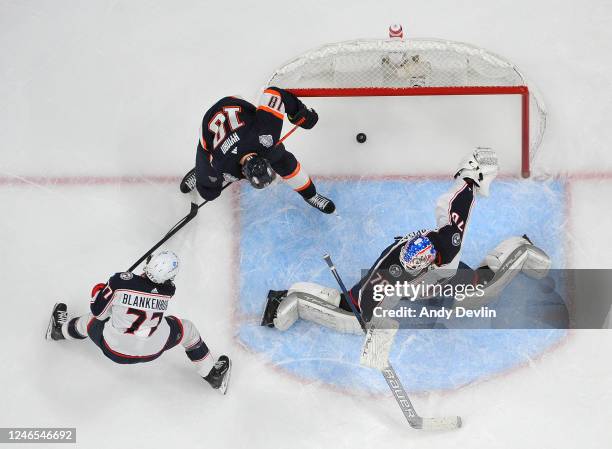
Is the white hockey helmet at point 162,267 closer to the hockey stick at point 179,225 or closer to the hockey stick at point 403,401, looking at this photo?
the hockey stick at point 179,225

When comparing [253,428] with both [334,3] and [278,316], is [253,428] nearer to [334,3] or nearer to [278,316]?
[278,316]

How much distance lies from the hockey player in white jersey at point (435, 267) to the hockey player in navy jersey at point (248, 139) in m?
0.65

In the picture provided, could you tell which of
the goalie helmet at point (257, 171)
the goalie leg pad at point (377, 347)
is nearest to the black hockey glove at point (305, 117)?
the goalie helmet at point (257, 171)

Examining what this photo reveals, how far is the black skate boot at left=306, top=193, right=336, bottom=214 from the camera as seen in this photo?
14.4ft

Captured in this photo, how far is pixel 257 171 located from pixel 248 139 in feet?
0.60

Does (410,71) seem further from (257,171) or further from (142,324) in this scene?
(142,324)

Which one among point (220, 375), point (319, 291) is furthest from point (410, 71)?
point (220, 375)

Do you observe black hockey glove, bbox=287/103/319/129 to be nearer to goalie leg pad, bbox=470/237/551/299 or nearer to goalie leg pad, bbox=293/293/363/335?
goalie leg pad, bbox=293/293/363/335

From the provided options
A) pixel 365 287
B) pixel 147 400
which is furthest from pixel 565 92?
pixel 147 400

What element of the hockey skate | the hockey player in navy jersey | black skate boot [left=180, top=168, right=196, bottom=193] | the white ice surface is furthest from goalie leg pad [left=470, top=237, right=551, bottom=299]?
black skate boot [left=180, top=168, right=196, bottom=193]

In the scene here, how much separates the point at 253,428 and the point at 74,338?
1.01m

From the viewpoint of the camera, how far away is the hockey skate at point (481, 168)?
3996 millimetres

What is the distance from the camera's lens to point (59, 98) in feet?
15.5

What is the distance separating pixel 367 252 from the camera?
4.48m
